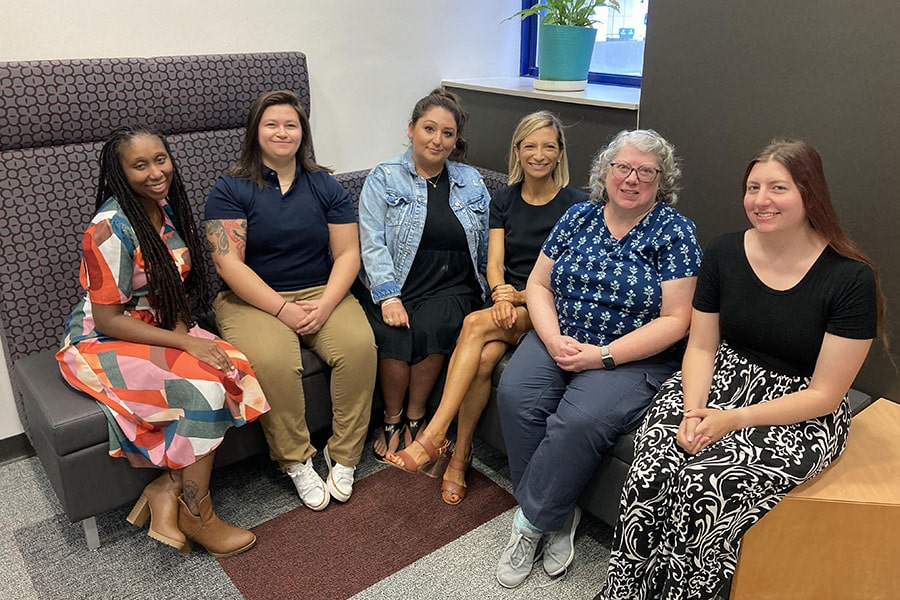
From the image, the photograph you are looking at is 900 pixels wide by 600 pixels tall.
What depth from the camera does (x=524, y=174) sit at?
93.9 inches

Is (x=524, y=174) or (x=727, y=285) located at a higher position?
(x=524, y=174)

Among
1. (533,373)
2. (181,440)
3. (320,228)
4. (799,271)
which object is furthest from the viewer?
(320,228)

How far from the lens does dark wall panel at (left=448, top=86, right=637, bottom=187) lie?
8.72 ft

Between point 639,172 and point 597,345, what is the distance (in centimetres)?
48

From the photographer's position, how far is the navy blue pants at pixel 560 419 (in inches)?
71.8

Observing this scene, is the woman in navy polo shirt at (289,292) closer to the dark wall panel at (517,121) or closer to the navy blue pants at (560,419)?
the navy blue pants at (560,419)

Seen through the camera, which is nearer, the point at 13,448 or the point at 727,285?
the point at 727,285

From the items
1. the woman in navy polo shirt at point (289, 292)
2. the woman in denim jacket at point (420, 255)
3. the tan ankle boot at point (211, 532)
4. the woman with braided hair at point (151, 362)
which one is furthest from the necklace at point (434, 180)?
the tan ankle boot at point (211, 532)

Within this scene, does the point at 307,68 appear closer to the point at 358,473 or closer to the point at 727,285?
the point at 358,473

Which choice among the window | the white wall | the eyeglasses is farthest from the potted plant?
the eyeglasses

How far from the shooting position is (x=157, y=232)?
1.97 meters

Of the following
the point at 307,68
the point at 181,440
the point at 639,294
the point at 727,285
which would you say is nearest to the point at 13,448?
the point at 181,440

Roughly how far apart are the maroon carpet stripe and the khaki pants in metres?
0.16

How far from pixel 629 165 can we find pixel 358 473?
1.27 metres
